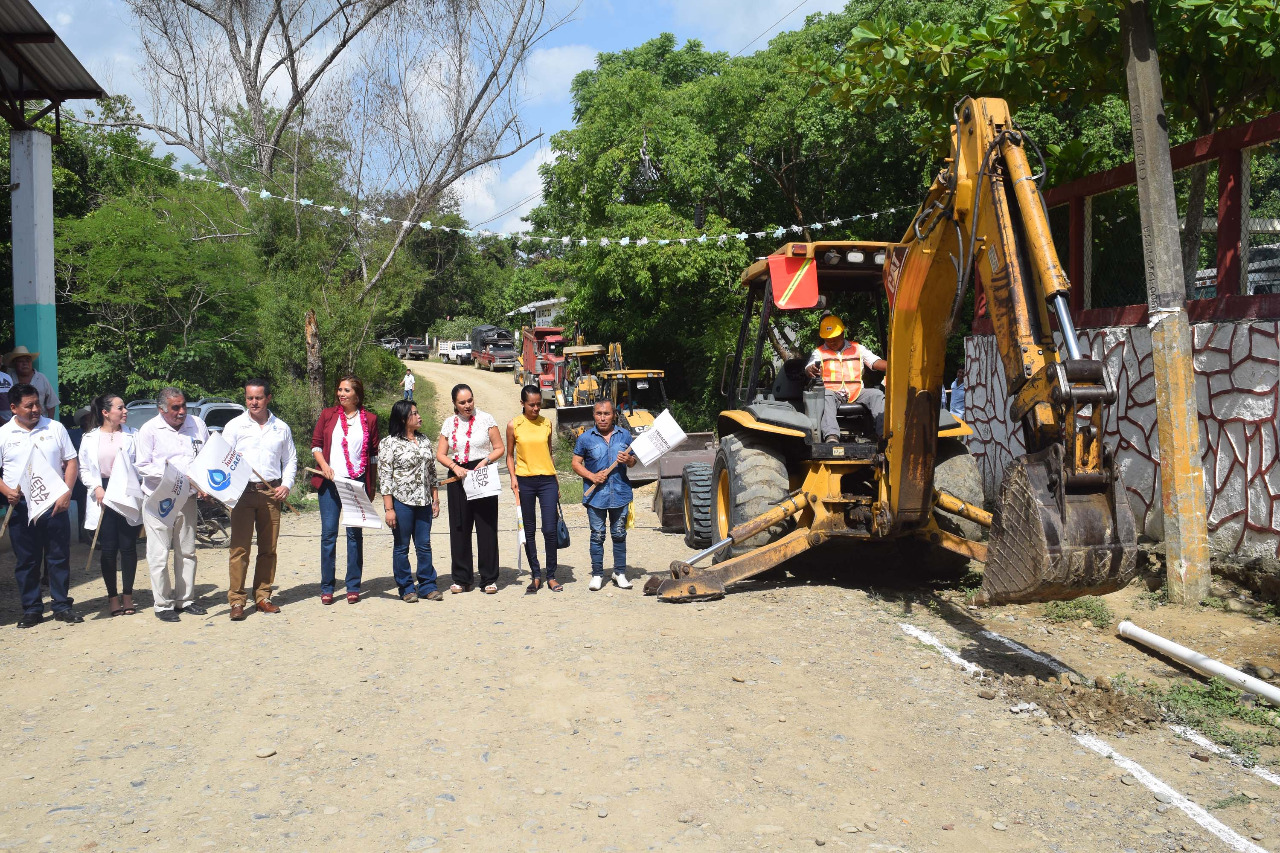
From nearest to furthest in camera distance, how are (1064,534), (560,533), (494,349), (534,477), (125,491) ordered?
(1064,534) → (125,491) → (534,477) → (560,533) → (494,349)

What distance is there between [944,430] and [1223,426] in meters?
1.91

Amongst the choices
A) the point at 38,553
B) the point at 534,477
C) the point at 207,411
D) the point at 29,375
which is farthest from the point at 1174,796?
the point at 207,411

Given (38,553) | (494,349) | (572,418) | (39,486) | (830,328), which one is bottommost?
(38,553)

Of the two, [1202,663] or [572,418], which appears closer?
[1202,663]

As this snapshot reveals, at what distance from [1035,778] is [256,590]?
5.78 metres

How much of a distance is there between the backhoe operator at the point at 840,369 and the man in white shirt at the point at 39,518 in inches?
219

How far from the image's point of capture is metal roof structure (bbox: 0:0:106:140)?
34.0 feet

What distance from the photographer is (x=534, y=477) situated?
8.03 meters

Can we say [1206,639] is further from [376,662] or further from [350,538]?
[350,538]

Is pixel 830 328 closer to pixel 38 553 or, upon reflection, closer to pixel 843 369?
pixel 843 369

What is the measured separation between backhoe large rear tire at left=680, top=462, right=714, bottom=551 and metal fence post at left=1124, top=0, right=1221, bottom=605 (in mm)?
3838

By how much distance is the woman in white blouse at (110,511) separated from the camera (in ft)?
24.6

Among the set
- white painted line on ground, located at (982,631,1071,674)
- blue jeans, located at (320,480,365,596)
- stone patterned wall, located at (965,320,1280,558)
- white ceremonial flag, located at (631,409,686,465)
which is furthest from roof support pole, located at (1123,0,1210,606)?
blue jeans, located at (320,480,365,596)

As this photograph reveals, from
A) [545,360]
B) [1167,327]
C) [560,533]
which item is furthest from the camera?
[545,360]
